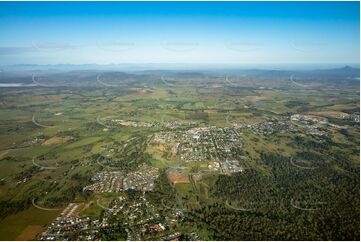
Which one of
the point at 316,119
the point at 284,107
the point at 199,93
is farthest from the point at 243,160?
the point at 199,93

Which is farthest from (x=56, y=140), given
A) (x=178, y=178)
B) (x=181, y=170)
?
(x=178, y=178)

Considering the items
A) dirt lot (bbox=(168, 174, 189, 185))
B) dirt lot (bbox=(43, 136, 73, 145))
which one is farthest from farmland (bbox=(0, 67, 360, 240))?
dirt lot (bbox=(43, 136, 73, 145))

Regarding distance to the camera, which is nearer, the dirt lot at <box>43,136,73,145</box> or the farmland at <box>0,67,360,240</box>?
the farmland at <box>0,67,360,240</box>

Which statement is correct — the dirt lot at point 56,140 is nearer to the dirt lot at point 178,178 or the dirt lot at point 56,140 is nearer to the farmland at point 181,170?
the farmland at point 181,170

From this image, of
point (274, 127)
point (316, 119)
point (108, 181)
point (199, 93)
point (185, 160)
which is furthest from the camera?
point (199, 93)

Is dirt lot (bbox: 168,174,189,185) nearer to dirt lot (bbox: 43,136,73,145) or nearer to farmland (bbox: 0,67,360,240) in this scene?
farmland (bbox: 0,67,360,240)

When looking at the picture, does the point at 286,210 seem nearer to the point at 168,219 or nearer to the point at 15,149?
the point at 168,219

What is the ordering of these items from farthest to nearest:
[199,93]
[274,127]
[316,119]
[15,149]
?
[199,93]
[316,119]
[274,127]
[15,149]

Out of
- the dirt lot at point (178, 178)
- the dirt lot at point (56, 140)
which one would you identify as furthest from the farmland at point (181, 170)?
the dirt lot at point (56, 140)

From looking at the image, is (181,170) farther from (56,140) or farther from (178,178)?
(56,140)

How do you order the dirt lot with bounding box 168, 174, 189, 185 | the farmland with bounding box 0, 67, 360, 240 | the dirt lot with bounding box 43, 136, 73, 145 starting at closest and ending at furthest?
the farmland with bounding box 0, 67, 360, 240, the dirt lot with bounding box 168, 174, 189, 185, the dirt lot with bounding box 43, 136, 73, 145

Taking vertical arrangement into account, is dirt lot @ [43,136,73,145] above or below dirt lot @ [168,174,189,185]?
below
